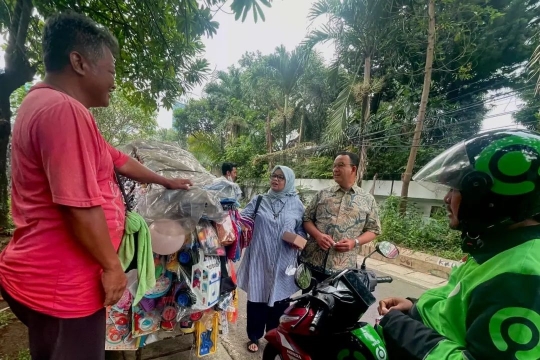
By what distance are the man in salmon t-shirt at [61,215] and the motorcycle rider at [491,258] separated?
3.64ft

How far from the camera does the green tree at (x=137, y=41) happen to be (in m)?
2.33

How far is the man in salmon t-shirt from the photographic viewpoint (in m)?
0.90

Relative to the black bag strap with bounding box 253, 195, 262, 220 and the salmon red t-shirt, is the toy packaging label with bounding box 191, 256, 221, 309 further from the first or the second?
the black bag strap with bounding box 253, 195, 262, 220

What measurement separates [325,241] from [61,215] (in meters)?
1.73

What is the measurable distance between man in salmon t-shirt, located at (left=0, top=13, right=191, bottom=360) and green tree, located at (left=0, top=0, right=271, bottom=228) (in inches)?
43.8

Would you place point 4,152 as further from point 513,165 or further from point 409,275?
point 409,275

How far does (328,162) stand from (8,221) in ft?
32.3

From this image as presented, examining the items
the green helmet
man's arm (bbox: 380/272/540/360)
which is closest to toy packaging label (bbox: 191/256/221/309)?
man's arm (bbox: 380/272/540/360)

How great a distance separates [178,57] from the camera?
3598 millimetres

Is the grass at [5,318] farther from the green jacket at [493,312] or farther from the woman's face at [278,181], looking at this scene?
the green jacket at [493,312]

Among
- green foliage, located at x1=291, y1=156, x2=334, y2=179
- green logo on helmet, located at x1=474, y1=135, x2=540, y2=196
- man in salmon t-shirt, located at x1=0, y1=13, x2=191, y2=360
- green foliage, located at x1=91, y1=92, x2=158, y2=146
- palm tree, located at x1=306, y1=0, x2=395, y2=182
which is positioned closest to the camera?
green logo on helmet, located at x1=474, y1=135, x2=540, y2=196

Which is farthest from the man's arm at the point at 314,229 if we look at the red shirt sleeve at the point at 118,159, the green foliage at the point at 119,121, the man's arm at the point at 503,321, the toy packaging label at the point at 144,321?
the green foliage at the point at 119,121

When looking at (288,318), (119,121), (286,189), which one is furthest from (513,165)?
(119,121)

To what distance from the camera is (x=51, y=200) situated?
0.95m
